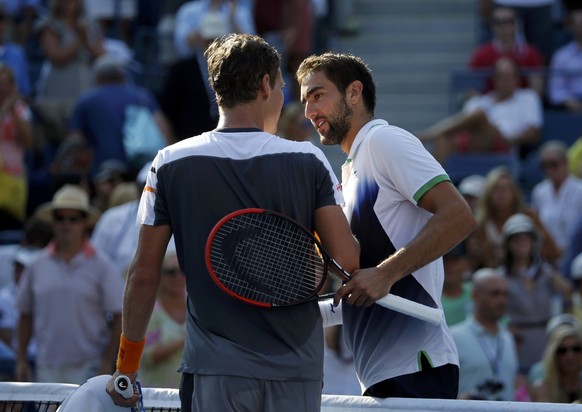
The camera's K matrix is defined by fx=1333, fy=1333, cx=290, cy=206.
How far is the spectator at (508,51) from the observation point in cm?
1215

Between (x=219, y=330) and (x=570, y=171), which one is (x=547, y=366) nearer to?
(x=570, y=171)

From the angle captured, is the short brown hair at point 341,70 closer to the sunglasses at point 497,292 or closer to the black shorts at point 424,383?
the black shorts at point 424,383

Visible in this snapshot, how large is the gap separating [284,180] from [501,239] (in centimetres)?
574

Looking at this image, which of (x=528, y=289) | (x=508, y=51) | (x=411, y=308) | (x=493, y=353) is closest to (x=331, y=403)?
(x=411, y=308)

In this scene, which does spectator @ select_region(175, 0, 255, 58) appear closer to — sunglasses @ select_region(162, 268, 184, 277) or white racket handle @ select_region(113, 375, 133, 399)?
sunglasses @ select_region(162, 268, 184, 277)

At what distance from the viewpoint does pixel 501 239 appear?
9617mm

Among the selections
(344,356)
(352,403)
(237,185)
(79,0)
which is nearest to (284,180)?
(237,185)

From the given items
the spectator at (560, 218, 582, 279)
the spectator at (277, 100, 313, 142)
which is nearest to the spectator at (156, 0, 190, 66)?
the spectator at (277, 100, 313, 142)

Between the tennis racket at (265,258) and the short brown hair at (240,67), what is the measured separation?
0.40 meters

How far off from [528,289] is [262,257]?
5.10 meters

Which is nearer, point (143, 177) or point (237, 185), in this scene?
point (237, 185)

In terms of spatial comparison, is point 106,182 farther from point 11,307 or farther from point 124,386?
point 124,386

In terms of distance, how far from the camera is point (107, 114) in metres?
11.2

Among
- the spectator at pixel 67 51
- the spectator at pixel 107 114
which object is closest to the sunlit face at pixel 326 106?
the spectator at pixel 107 114
